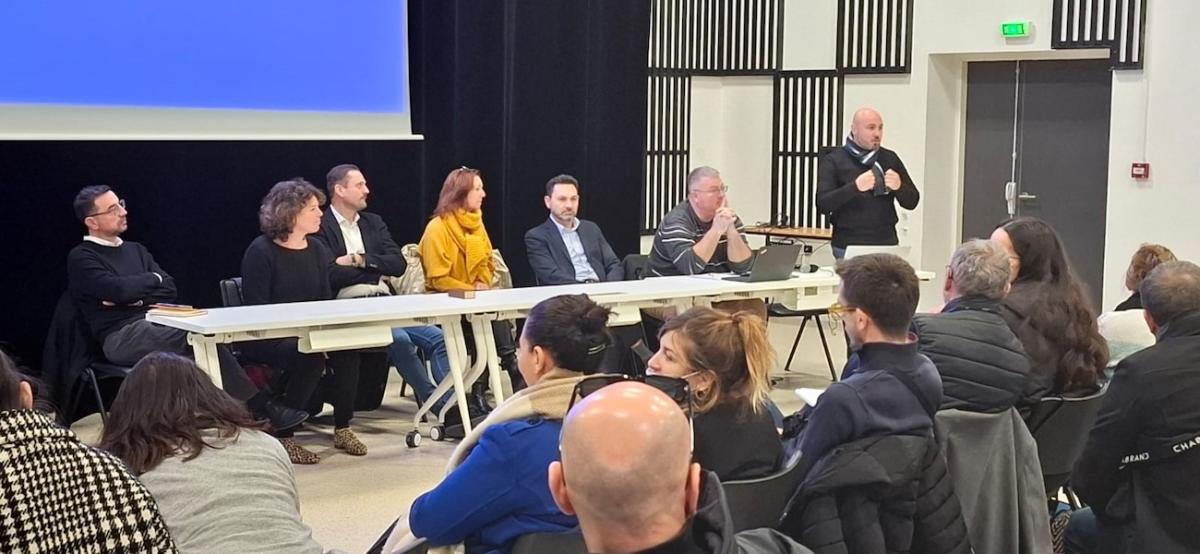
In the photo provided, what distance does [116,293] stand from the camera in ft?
17.7

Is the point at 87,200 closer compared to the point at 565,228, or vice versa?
the point at 87,200

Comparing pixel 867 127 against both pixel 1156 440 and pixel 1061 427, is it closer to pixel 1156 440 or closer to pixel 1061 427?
pixel 1061 427

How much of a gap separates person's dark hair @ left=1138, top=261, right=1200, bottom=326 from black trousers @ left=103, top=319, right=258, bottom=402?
3.29 m

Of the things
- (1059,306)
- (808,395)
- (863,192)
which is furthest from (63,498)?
(863,192)

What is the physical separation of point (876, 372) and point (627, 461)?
1.43 m

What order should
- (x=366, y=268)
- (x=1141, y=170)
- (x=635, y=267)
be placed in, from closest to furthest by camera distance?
(x=366, y=268) → (x=635, y=267) → (x=1141, y=170)

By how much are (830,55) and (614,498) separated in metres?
8.21

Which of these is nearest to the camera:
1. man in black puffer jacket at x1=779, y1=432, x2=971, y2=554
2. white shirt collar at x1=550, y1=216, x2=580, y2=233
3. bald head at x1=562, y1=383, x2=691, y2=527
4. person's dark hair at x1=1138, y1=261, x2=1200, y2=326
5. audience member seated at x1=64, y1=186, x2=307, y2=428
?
bald head at x1=562, y1=383, x2=691, y2=527

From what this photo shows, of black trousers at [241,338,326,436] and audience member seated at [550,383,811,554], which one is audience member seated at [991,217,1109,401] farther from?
black trousers at [241,338,326,436]

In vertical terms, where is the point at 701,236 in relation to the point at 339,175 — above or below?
below

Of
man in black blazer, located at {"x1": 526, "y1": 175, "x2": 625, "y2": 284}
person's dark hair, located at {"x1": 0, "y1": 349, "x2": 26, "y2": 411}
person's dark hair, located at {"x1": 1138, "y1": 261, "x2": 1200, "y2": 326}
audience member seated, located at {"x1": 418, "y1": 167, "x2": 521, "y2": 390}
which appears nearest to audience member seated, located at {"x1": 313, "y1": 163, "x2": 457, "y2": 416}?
audience member seated, located at {"x1": 418, "y1": 167, "x2": 521, "y2": 390}

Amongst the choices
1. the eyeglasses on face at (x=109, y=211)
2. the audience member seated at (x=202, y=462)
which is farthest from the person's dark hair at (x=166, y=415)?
the eyeglasses on face at (x=109, y=211)

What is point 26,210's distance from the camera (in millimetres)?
6180

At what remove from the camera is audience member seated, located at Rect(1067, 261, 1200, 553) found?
304 cm
